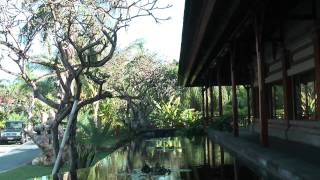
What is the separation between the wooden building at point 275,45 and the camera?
14.6 metres

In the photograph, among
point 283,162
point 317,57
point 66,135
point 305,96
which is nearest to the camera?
point 283,162

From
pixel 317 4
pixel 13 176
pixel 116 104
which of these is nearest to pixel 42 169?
pixel 13 176

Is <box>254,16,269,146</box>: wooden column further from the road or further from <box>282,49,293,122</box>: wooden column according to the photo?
the road

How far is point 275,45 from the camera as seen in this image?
A: 813 inches

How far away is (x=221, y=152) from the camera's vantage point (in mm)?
18922

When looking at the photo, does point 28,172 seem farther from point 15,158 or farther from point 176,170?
point 15,158

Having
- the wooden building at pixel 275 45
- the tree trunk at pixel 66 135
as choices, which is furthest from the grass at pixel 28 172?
the wooden building at pixel 275 45

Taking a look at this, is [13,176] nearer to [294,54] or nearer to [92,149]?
[92,149]

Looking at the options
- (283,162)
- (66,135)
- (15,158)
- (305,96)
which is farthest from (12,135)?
(283,162)

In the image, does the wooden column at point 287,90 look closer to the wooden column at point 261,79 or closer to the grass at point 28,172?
the wooden column at point 261,79

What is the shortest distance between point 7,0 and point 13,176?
7323 millimetres

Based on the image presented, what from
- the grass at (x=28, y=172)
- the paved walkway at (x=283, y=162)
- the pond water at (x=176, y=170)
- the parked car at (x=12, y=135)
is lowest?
the grass at (x=28, y=172)

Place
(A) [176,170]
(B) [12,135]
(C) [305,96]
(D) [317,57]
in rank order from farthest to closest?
(B) [12,135], (C) [305,96], (D) [317,57], (A) [176,170]

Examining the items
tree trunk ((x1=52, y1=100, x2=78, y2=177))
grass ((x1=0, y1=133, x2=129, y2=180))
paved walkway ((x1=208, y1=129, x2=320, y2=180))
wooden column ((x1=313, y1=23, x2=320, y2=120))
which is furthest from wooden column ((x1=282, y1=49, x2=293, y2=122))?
tree trunk ((x1=52, y1=100, x2=78, y2=177))
